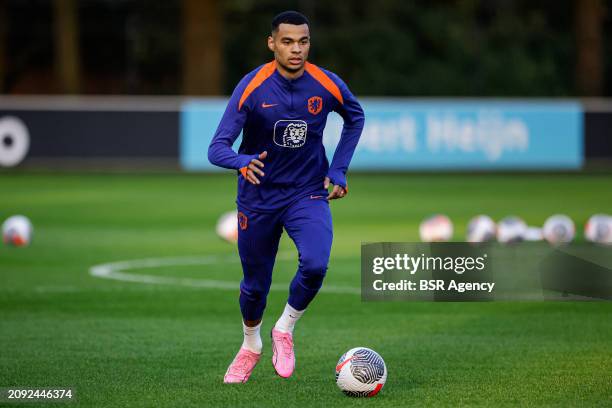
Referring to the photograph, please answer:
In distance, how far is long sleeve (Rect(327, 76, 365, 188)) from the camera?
829 cm

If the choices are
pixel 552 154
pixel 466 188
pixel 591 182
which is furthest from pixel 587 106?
pixel 466 188

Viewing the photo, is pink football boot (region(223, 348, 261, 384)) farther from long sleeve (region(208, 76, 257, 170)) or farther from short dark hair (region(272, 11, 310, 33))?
short dark hair (region(272, 11, 310, 33))

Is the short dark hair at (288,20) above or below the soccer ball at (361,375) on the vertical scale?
above

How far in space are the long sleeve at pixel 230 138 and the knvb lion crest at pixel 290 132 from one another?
25cm

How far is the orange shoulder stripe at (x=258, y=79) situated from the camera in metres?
7.95

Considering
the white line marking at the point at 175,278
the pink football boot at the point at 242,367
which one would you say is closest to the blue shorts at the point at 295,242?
the pink football boot at the point at 242,367

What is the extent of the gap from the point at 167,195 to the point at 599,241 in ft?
36.6

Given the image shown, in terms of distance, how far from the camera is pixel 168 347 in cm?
958

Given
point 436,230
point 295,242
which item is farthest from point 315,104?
point 436,230

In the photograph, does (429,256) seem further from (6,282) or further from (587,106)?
(587,106)

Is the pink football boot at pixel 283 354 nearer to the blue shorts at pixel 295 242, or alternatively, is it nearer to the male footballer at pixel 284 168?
the male footballer at pixel 284 168

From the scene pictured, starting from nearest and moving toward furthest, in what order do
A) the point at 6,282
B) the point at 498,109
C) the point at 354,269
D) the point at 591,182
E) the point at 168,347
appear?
1. the point at 168,347
2. the point at 6,282
3. the point at 354,269
4. the point at 591,182
5. the point at 498,109

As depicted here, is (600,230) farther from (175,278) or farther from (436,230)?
(175,278)

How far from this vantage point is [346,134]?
8.48m
